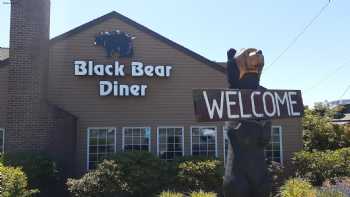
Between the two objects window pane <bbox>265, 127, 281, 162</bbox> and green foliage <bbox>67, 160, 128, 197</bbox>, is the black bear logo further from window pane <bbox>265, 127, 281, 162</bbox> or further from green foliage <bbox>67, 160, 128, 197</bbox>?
window pane <bbox>265, 127, 281, 162</bbox>

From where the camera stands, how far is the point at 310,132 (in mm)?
22734

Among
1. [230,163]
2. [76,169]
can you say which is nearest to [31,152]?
[76,169]

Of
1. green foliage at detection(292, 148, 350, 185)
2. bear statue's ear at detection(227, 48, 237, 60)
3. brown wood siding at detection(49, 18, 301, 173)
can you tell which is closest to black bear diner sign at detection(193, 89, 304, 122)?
bear statue's ear at detection(227, 48, 237, 60)

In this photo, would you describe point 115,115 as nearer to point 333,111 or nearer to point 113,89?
point 113,89

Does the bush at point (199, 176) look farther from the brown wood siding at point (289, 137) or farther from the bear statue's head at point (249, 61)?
the bear statue's head at point (249, 61)

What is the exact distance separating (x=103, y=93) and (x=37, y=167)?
4139 millimetres

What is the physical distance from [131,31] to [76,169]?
230 inches

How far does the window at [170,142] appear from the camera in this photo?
1689 cm

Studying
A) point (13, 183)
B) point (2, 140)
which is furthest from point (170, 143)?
point (13, 183)

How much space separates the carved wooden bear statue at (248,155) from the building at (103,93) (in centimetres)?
983

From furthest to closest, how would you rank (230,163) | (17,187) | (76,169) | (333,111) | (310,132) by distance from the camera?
1. (333,111)
2. (310,132)
3. (76,169)
4. (17,187)
5. (230,163)

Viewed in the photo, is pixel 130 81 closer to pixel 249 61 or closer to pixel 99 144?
pixel 99 144

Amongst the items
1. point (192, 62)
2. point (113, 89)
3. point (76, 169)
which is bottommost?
point (76, 169)

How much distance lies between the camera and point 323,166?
52.0 feet
